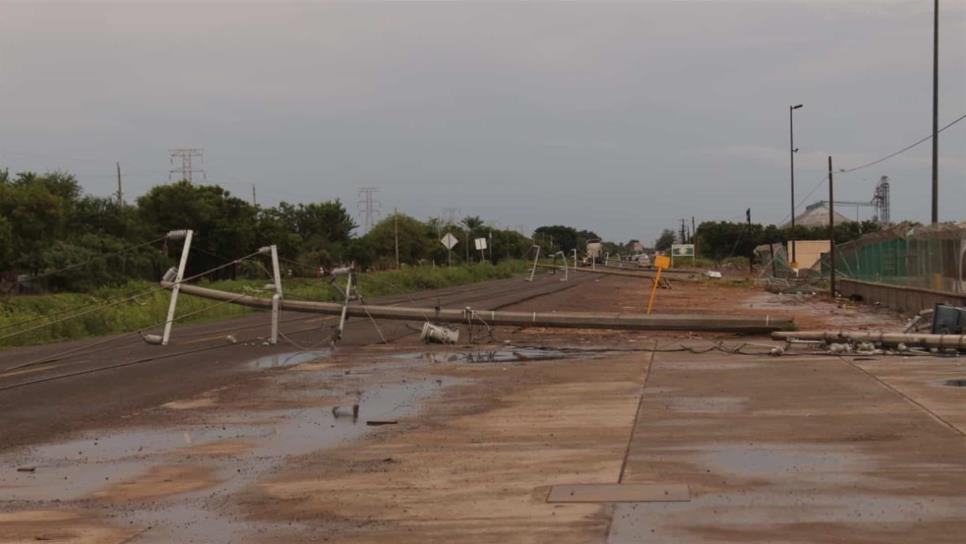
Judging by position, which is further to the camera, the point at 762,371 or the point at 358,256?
the point at 358,256

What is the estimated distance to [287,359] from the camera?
19656 mm

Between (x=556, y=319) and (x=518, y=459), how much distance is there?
45.6 feet

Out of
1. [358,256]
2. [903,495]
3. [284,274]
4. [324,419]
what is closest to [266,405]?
[324,419]

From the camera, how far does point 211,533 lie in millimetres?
7121

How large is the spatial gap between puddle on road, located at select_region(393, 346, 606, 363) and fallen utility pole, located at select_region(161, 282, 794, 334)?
197 centimetres

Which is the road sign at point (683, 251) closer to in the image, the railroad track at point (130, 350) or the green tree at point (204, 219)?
the green tree at point (204, 219)

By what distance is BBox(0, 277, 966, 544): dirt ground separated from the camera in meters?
7.06

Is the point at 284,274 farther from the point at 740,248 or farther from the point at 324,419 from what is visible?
the point at 740,248

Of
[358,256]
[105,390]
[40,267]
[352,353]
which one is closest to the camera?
[105,390]

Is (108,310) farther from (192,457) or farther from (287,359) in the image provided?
(192,457)

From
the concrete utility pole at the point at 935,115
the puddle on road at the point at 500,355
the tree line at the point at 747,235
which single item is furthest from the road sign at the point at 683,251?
the puddle on road at the point at 500,355

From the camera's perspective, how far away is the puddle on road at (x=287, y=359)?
18.6 metres

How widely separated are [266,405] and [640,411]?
190 inches

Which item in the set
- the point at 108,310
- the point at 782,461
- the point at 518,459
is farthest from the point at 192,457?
A: the point at 108,310
